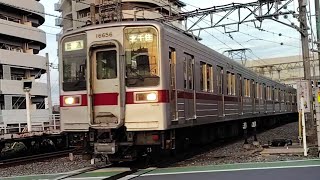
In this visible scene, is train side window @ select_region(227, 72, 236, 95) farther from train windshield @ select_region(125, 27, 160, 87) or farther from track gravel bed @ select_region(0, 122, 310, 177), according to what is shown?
train windshield @ select_region(125, 27, 160, 87)

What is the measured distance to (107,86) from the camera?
33.1 feet

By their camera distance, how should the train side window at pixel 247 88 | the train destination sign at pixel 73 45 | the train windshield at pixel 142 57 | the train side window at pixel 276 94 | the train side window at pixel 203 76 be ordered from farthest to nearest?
the train side window at pixel 276 94, the train side window at pixel 247 88, the train side window at pixel 203 76, the train destination sign at pixel 73 45, the train windshield at pixel 142 57

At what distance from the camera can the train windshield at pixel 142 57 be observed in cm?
977

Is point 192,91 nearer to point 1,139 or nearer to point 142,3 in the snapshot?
point 1,139

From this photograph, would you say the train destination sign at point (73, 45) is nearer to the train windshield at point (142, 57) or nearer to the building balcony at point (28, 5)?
the train windshield at point (142, 57)

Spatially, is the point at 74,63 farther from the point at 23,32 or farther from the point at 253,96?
the point at 23,32

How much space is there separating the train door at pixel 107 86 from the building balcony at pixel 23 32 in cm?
3266

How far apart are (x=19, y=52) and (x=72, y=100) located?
1341 inches

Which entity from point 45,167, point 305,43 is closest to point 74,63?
point 45,167

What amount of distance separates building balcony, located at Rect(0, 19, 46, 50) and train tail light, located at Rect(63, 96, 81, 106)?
32175 millimetres

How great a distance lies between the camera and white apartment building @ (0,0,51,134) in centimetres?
4012

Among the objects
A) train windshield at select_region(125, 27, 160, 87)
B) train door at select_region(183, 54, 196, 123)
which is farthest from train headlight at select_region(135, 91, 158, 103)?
train door at select_region(183, 54, 196, 123)

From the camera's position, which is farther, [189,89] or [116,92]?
[189,89]

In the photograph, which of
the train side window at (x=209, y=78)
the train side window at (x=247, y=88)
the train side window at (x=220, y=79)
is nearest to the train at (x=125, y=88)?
the train side window at (x=209, y=78)
